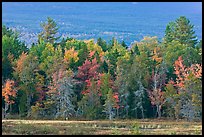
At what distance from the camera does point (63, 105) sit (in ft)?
175

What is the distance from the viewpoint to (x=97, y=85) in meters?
54.2

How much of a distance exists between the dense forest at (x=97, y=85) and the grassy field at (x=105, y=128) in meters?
3.42

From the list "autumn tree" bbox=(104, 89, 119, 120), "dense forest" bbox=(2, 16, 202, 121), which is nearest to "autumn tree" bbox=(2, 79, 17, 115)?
"dense forest" bbox=(2, 16, 202, 121)

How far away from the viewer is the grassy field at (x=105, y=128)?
39.7 m

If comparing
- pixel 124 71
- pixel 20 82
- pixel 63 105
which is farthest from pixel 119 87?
pixel 20 82

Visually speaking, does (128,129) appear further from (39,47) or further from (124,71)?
(39,47)

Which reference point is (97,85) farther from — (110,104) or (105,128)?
(105,128)

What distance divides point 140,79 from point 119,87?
2.20 meters

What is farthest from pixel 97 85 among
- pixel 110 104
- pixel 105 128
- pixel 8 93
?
pixel 105 128

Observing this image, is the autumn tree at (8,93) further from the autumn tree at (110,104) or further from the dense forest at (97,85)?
the autumn tree at (110,104)

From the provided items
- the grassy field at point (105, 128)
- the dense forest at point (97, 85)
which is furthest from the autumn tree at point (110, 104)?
the grassy field at point (105, 128)

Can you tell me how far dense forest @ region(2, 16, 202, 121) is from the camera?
5269cm

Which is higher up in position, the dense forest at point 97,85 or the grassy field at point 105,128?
the dense forest at point 97,85

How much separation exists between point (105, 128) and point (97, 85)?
1065 centimetres
